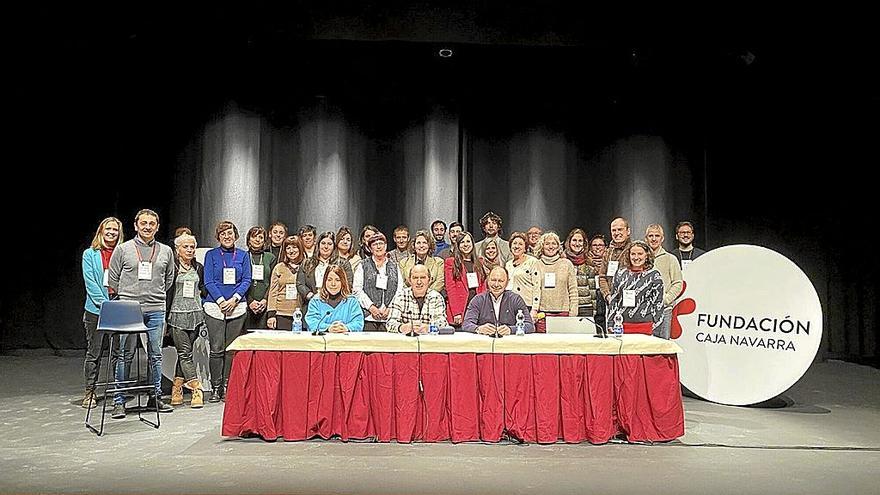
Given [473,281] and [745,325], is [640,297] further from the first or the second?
[473,281]

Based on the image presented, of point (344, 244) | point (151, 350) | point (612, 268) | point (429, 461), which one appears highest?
point (344, 244)

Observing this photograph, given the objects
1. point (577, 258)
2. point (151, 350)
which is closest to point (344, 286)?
point (151, 350)

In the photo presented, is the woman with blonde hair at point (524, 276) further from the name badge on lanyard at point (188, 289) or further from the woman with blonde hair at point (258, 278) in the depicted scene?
the name badge on lanyard at point (188, 289)

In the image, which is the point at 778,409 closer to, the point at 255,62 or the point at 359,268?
the point at 359,268

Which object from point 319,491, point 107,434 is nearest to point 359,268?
point 107,434

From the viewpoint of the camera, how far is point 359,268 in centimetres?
568

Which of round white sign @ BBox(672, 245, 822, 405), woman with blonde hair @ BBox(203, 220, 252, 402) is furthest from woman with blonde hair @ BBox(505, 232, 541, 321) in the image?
woman with blonde hair @ BBox(203, 220, 252, 402)

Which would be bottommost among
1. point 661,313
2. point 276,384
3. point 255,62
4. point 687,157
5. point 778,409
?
point 778,409

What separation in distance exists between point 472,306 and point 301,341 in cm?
105

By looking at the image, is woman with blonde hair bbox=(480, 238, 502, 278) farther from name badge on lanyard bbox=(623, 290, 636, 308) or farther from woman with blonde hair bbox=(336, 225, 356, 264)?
name badge on lanyard bbox=(623, 290, 636, 308)

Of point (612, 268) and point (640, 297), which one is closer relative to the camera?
point (640, 297)

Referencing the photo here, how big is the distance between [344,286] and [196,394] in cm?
157

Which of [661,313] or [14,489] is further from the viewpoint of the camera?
[661,313]

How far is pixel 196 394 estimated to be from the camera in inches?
212
